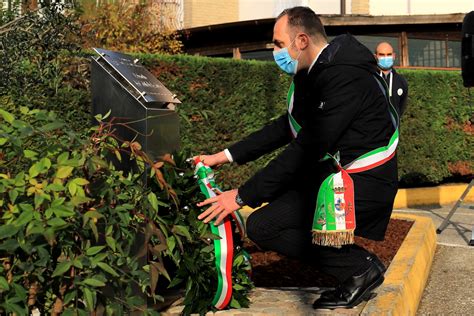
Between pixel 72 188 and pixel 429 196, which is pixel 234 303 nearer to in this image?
pixel 72 188

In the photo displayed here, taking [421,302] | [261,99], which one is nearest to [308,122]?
[421,302]

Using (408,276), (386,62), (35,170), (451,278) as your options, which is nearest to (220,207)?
(35,170)

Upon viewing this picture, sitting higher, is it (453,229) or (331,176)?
(331,176)

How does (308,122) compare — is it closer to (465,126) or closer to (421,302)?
(421,302)

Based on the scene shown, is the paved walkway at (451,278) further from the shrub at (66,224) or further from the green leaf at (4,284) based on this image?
the green leaf at (4,284)

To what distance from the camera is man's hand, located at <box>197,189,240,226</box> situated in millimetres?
3765

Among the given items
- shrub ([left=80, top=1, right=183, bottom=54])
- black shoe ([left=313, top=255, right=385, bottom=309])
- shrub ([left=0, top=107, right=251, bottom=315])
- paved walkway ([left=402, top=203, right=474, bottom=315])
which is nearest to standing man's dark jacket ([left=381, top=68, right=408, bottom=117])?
paved walkway ([left=402, top=203, right=474, bottom=315])

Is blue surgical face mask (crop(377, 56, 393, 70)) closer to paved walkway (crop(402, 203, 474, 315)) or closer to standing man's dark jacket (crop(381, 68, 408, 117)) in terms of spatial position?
standing man's dark jacket (crop(381, 68, 408, 117))

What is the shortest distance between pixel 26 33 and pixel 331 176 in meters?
3.45

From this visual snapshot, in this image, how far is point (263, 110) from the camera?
10477 millimetres

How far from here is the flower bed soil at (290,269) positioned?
17.2 ft

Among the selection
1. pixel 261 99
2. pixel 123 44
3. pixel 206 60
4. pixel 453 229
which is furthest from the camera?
pixel 123 44

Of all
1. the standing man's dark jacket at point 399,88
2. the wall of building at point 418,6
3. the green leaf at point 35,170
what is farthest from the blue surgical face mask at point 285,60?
the wall of building at point 418,6

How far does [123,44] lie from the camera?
1449 cm
